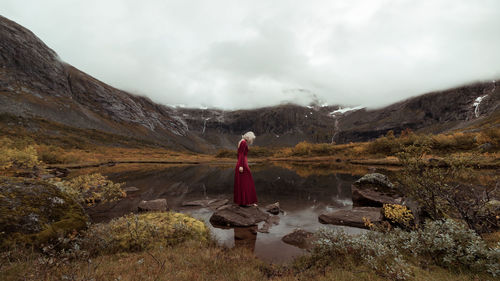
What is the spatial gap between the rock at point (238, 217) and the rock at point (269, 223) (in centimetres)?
32

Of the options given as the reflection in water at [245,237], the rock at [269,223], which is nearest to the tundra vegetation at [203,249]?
the reflection in water at [245,237]

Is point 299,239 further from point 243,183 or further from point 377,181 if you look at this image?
point 377,181

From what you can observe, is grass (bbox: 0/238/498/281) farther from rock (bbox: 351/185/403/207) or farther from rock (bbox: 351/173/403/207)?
rock (bbox: 351/173/403/207)

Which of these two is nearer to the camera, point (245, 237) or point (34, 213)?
point (34, 213)

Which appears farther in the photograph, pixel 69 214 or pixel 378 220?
pixel 378 220

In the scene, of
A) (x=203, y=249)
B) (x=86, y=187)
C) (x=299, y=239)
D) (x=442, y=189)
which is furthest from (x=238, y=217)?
(x=86, y=187)

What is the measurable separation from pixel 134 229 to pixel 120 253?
0.95 metres

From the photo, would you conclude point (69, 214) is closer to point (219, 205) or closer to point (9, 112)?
point (219, 205)

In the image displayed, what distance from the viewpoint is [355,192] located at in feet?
55.4

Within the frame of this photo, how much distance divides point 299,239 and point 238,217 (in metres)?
3.84

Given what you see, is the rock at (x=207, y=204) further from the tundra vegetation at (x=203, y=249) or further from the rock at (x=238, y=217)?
the tundra vegetation at (x=203, y=249)

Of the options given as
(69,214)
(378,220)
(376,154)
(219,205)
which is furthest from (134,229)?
(376,154)

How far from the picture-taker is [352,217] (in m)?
12.0

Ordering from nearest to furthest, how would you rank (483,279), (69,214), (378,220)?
(483,279) < (69,214) < (378,220)
